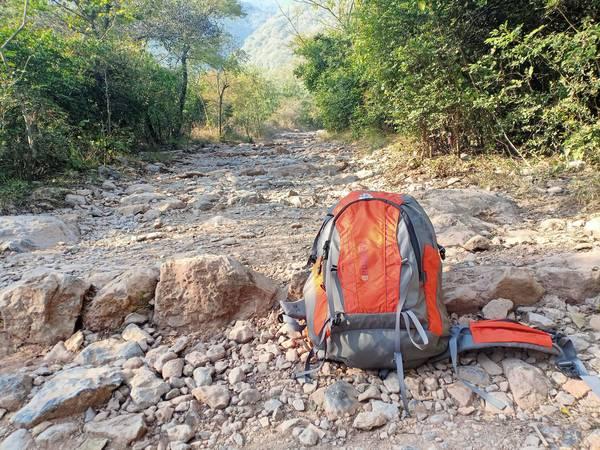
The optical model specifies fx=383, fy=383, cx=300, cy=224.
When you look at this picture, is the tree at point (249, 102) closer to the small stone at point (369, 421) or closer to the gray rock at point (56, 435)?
the gray rock at point (56, 435)

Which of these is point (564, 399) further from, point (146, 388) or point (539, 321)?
point (146, 388)

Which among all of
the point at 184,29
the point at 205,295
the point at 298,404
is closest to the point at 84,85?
the point at 184,29

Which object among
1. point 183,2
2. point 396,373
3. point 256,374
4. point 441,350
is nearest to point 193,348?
point 256,374

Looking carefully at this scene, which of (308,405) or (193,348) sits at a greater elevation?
(193,348)

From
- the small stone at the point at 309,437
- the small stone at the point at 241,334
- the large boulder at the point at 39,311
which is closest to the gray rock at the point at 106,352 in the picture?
the large boulder at the point at 39,311

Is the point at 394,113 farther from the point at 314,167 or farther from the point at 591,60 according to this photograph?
the point at 591,60

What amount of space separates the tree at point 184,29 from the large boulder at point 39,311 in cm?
1167

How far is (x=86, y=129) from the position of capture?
7.73 meters

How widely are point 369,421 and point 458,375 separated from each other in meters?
0.47

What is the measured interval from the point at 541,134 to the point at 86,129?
7.91 metres

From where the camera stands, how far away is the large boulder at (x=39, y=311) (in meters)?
2.08

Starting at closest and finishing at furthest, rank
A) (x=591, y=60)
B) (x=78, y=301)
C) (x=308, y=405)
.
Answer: (x=308, y=405)
(x=78, y=301)
(x=591, y=60)

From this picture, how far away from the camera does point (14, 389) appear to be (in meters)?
1.69

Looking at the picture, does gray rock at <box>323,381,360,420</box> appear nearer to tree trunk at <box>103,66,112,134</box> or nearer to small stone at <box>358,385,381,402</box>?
small stone at <box>358,385,381,402</box>
